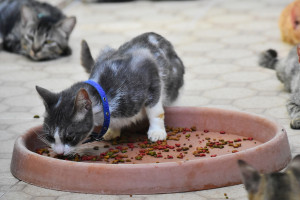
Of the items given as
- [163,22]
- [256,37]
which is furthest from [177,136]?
[163,22]

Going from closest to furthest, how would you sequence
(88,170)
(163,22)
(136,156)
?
(88,170) → (136,156) → (163,22)

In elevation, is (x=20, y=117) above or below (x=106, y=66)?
below

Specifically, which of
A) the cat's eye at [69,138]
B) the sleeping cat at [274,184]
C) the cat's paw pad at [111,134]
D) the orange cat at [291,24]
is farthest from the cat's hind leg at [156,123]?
the orange cat at [291,24]

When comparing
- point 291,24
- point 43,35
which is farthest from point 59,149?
point 291,24

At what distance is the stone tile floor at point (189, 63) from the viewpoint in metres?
4.70

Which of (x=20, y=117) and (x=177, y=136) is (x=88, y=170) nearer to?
(x=177, y=136)

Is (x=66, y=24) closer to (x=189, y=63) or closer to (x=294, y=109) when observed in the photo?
(x=189, y=63)

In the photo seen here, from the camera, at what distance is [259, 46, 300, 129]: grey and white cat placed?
511cm

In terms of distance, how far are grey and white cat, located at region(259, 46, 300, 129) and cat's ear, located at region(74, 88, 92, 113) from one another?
5.77 feet

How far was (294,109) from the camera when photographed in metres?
5.14

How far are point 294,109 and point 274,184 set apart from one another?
2836 mm

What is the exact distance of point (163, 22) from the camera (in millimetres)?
9547

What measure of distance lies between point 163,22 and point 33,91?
3.72 m

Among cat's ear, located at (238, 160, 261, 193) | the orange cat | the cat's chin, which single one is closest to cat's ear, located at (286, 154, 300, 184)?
cat's ear, located at (238, 160, 261, 193)
